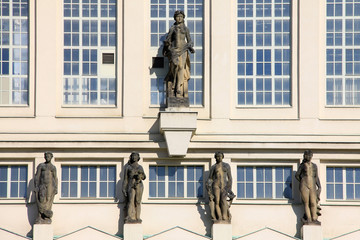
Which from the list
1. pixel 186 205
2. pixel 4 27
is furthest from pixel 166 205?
pixel 4 27

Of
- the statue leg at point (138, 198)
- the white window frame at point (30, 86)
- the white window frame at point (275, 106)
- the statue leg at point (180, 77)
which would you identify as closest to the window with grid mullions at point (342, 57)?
the white window frame at point (275, 106)

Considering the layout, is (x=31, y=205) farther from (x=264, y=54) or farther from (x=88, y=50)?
(x=264, y=54)

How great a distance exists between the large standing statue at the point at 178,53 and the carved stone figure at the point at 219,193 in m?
2.34

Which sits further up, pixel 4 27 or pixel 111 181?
pixel 4 27

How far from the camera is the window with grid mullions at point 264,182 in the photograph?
48781 millimetres

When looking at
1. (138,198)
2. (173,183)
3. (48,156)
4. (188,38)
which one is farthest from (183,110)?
(48,156)

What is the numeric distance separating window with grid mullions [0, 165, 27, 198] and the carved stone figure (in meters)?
5.64

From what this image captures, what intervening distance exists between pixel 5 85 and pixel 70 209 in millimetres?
4376

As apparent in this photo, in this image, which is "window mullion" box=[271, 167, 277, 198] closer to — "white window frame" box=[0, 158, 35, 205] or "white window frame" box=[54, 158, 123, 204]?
"white window frame" box=[54, 158, 123, 204]

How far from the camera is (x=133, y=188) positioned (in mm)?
47969

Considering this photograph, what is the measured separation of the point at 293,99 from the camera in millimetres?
49031

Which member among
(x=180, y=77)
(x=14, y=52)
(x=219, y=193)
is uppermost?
(x=14, y=52)

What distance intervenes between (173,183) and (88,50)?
488 cm

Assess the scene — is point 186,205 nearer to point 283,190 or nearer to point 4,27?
point 283,190
